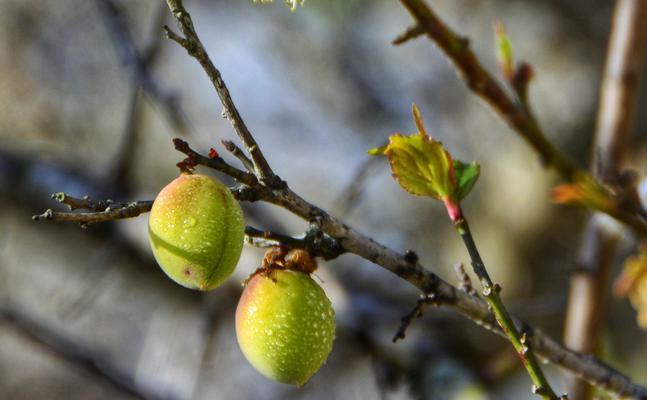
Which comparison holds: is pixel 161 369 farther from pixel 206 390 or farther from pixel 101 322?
pixel 101 322

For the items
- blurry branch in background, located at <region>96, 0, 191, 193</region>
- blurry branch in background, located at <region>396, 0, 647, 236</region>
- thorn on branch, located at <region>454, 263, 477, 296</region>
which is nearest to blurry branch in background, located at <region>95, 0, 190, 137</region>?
blurry branch in background, located at <region>96, 0, 191, 193</region>

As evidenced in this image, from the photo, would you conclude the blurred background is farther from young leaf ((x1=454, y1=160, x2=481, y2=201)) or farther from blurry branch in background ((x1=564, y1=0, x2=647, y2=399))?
young leaf ((x1=454, y1=160, x2=481, y2=201))

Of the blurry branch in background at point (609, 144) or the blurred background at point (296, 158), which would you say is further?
the blurred background at point (296, 158)

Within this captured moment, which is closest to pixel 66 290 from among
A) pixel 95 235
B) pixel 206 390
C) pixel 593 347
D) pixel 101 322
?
pixel 101 322

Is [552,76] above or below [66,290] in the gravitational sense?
above

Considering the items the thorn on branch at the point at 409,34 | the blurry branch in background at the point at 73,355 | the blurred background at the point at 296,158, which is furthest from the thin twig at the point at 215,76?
the blurred background at the point at 296,158

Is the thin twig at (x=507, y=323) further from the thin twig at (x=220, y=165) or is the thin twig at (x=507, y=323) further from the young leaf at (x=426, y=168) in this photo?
the thin twig at (x=220, y=165)
